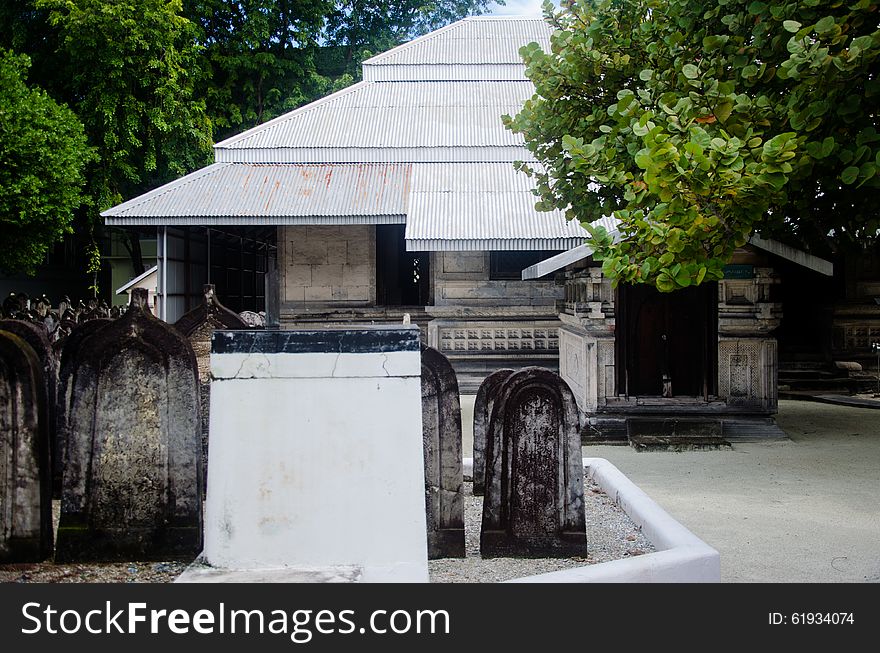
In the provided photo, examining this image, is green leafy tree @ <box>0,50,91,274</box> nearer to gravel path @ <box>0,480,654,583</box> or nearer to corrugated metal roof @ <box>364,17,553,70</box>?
corrugated metal roof @ <box>364,17,553,70</box>

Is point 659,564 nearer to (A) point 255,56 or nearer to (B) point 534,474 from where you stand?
(B) point 534,474

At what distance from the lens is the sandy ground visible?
574 centimetres

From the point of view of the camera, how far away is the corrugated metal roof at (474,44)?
2042 centimetres

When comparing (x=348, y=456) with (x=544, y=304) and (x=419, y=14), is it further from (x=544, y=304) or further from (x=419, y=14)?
(x=419, y=14)

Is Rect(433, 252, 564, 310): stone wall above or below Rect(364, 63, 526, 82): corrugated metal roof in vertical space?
below

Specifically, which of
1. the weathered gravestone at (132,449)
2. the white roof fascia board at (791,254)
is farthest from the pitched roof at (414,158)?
the weathered gravestone at (132,449)

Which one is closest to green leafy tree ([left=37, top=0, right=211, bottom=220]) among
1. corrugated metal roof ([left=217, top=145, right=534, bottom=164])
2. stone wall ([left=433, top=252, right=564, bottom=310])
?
corrugated metal roof ([left=217, top=145, right=534, bottom=164])

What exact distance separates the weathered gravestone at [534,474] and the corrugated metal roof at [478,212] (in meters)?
8.42

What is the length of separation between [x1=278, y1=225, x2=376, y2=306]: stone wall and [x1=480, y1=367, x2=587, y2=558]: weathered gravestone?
11573 mm

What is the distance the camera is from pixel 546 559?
497 cm

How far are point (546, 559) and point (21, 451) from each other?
3.07 metres

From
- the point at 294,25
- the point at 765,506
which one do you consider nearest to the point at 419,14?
the point at 294,25

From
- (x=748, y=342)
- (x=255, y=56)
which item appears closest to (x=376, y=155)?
(x=748, y=342)

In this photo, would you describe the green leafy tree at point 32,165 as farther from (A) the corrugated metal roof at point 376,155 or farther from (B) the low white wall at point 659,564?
(B) the low white wall at point 659,564
